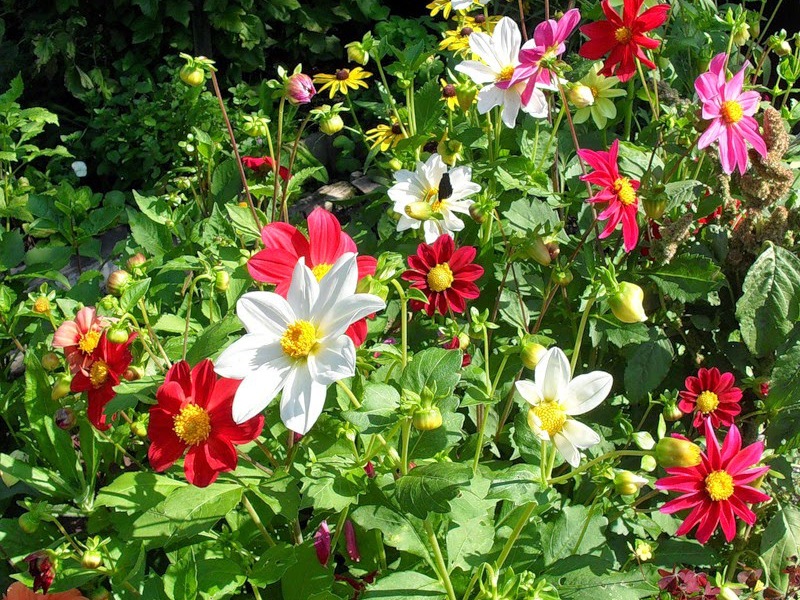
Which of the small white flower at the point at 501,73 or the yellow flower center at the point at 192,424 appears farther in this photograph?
the small white flower at the point at 501,73

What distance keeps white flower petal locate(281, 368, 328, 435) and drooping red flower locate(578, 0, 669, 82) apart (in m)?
0.81

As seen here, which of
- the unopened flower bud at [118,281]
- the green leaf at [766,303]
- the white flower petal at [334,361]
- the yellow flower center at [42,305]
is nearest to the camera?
the white flower petal at [334,361]

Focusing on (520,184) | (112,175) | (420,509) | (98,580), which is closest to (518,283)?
(520,184)

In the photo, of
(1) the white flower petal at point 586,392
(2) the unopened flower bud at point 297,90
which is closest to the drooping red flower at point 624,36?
(2) the unopened flower bud at point 297,90

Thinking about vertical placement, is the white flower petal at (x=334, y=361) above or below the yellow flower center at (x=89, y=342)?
above

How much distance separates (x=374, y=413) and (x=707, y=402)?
0.73 meters

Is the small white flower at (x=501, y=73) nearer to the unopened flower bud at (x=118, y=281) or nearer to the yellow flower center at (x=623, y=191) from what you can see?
the yellow flower center at (x=623, y=191)

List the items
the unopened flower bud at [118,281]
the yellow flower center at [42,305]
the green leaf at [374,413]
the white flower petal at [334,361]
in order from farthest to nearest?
the yellow flower center at [42,305] < the unopened flower bud at [118,281] < the green leaf at [374,413] < the white flower petal at [334,361]

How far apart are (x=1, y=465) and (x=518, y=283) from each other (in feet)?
3.14

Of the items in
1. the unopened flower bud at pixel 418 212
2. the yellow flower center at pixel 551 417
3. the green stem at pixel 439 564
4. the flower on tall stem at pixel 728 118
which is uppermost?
the flower on tall stem at pixel 728 118

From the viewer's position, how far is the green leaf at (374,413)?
0.98 meters

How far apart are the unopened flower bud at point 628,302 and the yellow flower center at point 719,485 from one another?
290mm

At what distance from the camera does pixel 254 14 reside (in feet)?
11.4

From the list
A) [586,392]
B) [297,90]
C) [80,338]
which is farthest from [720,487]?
[80,338]
